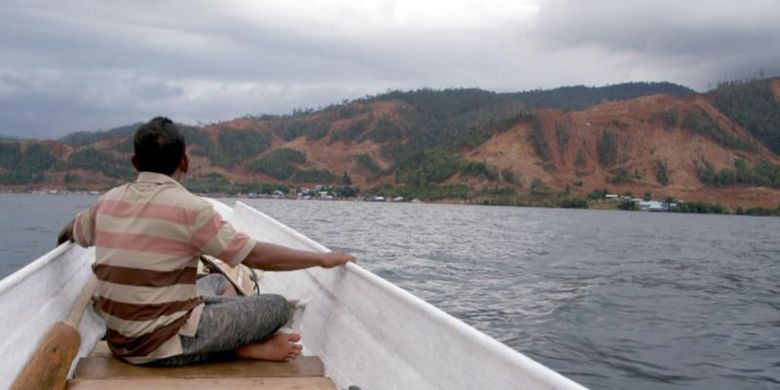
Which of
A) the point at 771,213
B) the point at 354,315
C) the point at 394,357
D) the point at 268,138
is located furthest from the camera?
the point at 268,138

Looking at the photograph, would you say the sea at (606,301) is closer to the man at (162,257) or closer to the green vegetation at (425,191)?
the man at (162,257)

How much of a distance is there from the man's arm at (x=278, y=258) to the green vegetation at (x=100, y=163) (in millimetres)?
94997

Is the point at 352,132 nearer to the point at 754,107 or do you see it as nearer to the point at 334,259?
the point at 754,107

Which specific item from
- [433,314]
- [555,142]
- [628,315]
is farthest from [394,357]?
[555,142]

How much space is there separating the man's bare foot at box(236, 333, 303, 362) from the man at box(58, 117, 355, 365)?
0.17 meters

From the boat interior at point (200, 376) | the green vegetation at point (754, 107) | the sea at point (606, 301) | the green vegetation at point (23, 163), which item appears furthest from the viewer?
the green vegetation at point (754, 107)

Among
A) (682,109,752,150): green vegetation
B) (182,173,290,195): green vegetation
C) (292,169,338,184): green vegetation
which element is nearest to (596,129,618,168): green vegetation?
(682,109,752,150): green vegetation

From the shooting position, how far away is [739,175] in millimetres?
89938

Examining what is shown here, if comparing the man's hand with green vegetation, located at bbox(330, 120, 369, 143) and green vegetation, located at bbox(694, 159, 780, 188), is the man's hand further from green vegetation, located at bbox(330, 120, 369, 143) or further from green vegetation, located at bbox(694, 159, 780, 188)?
green vegetation, located at bbox(330, 120, 369, 143)

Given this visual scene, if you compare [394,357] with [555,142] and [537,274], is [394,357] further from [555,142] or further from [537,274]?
[555,142]

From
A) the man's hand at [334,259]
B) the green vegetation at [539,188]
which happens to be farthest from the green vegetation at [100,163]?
the man's hand at [334,259]

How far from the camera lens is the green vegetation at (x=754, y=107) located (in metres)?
111

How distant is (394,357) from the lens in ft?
10.9

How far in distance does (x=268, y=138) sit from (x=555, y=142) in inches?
2372
